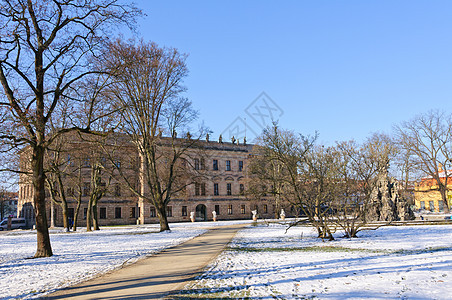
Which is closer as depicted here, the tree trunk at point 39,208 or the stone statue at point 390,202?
the tree trunk at point 39,208

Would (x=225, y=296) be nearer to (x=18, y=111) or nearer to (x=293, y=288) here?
(x=293, y=288)

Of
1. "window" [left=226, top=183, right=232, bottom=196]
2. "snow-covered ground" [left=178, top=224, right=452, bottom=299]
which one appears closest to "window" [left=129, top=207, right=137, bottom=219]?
"window" [left=226, top=183, right=232, bottom=196]

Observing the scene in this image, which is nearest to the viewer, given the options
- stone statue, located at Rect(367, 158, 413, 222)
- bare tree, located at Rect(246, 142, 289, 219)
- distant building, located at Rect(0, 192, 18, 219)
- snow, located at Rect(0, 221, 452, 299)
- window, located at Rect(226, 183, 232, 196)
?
snow, located at Rect(0, 221, 452, 299)

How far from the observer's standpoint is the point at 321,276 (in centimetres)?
817

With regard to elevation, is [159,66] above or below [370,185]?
above

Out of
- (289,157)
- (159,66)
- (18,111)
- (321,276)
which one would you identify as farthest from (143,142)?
(321,276)

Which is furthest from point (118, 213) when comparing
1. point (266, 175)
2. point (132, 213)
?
point (266, 175)

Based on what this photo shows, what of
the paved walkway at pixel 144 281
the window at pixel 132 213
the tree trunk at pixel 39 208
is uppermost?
the tree trunk at pixel 39 208

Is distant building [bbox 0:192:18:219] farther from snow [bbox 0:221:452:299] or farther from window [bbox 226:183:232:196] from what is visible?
snow [bbox 0:221:452:299]

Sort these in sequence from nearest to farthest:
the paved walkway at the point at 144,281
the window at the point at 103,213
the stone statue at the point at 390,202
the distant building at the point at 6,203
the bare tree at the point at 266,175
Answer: the paved walkway at the point at 144,281
the bare tree at the point at 266,175
the stone statue at the point at 390,202
the window at the point at 103,213
the distant building at the point at 6,203

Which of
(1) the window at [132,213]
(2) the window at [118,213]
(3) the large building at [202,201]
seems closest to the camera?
(3) the large building at [202,201]

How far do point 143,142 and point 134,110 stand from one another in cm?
284

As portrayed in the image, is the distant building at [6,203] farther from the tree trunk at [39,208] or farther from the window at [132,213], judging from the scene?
the tree trunk at [39,208]

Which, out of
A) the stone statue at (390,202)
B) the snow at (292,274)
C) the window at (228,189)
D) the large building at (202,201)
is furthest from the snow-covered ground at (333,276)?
the window at (228,189)
